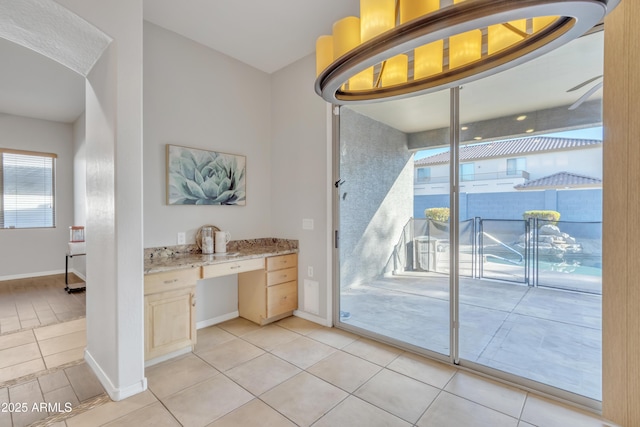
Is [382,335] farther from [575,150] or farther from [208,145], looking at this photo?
[208,145]

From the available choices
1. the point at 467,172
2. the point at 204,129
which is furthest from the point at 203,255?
the point at 467,172

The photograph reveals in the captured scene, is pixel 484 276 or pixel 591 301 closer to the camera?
pixel 591 301

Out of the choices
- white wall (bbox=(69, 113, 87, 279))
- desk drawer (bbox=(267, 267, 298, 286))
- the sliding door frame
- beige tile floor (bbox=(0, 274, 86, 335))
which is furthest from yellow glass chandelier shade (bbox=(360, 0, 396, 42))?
white wall (bbox=(69, 113, 87, 279))

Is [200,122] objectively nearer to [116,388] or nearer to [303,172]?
[303,172]

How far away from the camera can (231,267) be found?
3.02 metres

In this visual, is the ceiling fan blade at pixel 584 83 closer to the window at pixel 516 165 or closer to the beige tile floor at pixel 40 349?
the window at pixel 516 165

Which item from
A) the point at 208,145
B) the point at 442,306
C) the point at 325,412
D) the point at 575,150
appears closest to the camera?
the point at 325,412

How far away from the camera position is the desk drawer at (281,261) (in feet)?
→ 11.1

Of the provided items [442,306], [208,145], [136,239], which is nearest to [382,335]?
[442,306]

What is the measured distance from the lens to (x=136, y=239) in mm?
2160

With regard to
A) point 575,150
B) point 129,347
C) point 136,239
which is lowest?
point 129,347

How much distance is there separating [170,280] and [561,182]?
129 inches

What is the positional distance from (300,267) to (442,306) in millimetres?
1705

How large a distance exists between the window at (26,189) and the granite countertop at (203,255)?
194 inches
